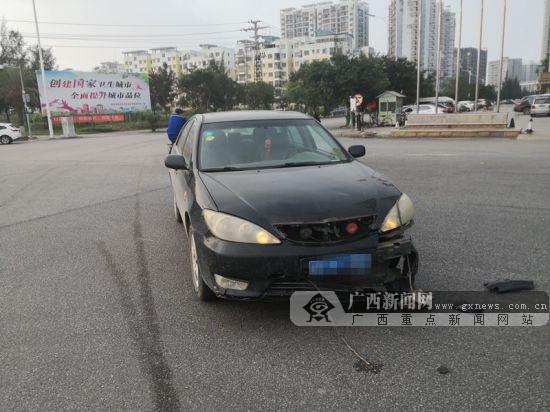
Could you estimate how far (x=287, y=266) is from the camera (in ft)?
10.4

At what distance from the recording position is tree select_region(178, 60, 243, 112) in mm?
58438

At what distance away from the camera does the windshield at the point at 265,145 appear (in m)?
4.55

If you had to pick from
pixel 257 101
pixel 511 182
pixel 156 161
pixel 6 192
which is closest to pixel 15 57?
pixel 257 101

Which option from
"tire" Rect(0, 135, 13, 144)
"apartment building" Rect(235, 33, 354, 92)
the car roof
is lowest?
"tire" Rect(0, 135, 13, 144)

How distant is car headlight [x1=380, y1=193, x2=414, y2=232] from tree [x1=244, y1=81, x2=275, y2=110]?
2953 inches

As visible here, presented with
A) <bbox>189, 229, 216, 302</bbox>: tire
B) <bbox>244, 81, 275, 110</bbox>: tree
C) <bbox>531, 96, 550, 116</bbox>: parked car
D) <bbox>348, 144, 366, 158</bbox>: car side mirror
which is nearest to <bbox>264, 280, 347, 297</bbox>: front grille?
<bbox>189, 229, 216, 302</bbox>: tire

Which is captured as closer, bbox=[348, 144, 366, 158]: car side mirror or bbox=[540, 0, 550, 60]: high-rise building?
bbox=[348, 144, 366, 158]: car side mirror

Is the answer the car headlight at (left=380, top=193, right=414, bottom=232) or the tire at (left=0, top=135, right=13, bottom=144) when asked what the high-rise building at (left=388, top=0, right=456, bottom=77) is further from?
the car headlight at (left=380, top=193, right=414, bottom=232)

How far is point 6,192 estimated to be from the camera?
32.5ft

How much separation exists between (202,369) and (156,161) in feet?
42.1

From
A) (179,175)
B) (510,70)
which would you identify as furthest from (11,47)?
(510,70)

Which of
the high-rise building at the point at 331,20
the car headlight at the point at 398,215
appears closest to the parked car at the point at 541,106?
the car headlight at the point at 398,215

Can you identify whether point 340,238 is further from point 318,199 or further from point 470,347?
point 470,347

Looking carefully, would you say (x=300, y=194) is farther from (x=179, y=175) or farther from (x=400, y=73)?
(x=400, y=73)
